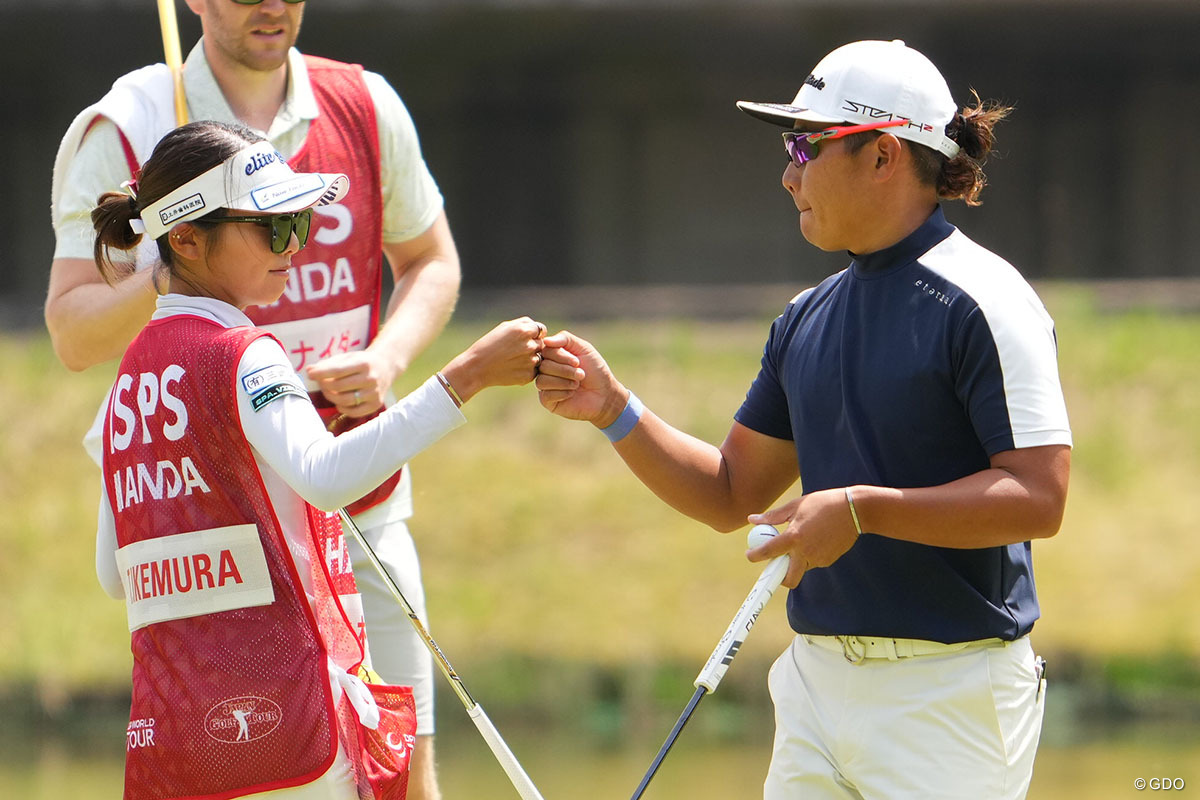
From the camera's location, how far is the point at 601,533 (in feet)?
25.5

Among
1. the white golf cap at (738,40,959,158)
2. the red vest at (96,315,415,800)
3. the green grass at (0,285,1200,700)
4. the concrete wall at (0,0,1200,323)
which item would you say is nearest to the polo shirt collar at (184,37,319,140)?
the red vest at (96,315,415,800)

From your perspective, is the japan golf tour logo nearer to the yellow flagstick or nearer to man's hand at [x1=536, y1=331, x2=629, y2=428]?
man's hand at [x1=536, y1=331, x2=629, y2=428]

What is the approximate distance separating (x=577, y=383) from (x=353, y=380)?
18.4 inches

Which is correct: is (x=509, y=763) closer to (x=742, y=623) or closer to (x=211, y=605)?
(x=742, y=623)

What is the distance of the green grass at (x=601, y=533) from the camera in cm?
701

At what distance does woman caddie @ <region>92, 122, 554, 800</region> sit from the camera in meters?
2.42

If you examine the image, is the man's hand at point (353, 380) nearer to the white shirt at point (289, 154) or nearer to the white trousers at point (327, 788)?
the white shirt at point (289, 154)

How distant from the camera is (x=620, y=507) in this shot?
786 centimetres

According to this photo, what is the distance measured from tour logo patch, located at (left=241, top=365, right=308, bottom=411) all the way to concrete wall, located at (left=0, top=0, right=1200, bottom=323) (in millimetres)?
9532

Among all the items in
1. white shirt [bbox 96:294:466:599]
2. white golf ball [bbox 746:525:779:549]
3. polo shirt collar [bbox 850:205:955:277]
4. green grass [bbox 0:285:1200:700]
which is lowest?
green grass [bbox 0:285:1200:700]

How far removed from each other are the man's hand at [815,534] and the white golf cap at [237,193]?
94 centimetres

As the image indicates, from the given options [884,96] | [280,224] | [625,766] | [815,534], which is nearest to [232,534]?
[280,224]

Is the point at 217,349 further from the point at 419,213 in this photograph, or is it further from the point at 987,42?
the point at 987,42

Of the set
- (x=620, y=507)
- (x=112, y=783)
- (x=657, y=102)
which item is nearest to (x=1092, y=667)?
(x=620, y=507)
